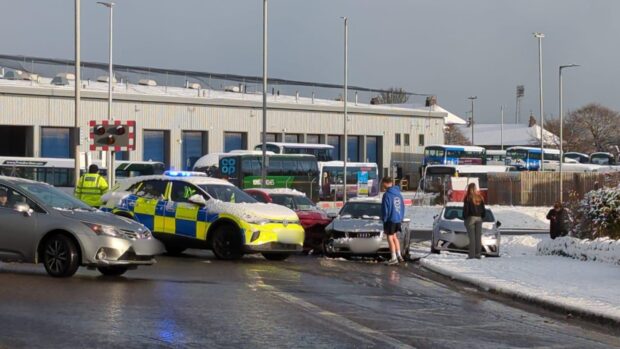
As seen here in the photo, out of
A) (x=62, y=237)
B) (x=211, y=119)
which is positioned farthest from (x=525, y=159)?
(x=62, y=237)

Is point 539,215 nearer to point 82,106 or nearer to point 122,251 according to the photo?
point 82,106

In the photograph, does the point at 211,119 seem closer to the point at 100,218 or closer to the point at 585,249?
the point at 585,249

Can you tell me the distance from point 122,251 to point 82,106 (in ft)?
164

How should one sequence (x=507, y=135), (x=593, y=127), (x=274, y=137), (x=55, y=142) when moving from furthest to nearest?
(x=507, y=135) < (x=593, y=127) < (x=274, y=137) < (x=55, y=142)

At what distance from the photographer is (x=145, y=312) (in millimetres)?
10359

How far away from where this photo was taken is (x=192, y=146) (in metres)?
68.7

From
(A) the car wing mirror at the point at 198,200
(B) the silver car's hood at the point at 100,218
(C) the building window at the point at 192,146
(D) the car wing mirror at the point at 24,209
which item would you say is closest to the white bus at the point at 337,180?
(C) the building window at the point at 192,146

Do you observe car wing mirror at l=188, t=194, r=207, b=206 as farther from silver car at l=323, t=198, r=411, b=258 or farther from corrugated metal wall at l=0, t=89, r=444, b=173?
corrugated metal wall at l=0, t=89, r=444, b=173

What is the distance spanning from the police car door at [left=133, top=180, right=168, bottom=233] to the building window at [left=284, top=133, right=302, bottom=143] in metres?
54.1

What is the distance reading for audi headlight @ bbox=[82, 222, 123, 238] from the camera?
43.9 ft

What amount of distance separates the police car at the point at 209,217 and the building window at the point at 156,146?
46866mm

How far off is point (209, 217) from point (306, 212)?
514 centimetres

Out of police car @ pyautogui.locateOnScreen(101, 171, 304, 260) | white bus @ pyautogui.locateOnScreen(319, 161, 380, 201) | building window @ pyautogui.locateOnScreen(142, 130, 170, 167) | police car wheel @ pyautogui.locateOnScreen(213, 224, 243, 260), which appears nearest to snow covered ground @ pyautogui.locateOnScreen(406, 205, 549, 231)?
white bus @ pyautogui.locateOnScreen(319, 161, 380, 201)

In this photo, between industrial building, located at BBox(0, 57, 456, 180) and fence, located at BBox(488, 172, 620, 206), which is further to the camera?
industrial building, located at BBox(0, 57, 456, 180)
